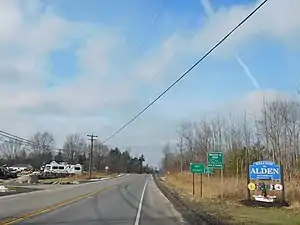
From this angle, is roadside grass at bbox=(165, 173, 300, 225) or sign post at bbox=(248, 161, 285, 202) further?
sign post at bbox=(248, 161, 285, 202)

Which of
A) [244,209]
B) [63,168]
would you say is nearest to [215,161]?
[244,209]

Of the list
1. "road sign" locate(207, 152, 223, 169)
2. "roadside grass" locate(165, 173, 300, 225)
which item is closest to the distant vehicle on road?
"roadside grass" locate(165, 173, 300, 225)

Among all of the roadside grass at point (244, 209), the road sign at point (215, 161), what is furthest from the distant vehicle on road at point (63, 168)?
the road sign at point (215, 161)

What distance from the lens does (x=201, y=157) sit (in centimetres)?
8000

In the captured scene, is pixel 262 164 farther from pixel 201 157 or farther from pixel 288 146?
pixel 201 157

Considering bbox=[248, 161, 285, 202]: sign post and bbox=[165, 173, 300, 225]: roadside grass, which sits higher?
bbox=[248, 161, 285, 202]: sign post

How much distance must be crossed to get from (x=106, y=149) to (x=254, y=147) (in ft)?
464

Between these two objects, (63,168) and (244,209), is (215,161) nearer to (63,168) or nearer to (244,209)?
(244,209)

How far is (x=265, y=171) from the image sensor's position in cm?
2684

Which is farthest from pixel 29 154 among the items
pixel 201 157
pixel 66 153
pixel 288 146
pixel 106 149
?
pixel 288 146

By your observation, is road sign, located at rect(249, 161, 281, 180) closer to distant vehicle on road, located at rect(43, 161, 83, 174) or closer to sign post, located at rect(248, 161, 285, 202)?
sign post, located at rect(248, 161, 285, 202)

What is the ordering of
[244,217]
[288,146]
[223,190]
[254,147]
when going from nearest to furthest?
[244,217] < [223,190] < [288,146] < [254,147]

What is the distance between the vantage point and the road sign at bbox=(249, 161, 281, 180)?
26.5m

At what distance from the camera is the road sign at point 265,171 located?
26.5m
